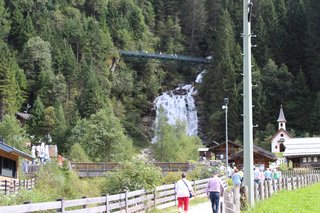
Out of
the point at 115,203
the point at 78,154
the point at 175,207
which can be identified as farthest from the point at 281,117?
the point at 115,203

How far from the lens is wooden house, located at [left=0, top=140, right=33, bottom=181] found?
121ft

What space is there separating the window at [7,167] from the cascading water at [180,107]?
55674 millimetres

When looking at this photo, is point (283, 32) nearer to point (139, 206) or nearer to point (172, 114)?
point (172, 114)

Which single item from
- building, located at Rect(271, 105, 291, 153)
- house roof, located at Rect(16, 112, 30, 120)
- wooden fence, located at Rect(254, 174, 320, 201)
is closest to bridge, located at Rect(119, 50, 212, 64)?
house roof, located at Rect(16, 112, 30, 120)

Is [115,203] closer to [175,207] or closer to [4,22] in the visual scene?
[175,207]

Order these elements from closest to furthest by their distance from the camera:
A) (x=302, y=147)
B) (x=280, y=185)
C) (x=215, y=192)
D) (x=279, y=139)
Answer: (x=215, y=192), (x=280, y=185), (x=302, y=147), (x=279, y=139)

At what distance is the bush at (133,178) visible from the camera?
23.8 metres

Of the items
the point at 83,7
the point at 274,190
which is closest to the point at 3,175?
the point at 274,190

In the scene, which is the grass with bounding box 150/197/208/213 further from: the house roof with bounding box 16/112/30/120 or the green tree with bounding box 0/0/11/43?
the green tree with bounding box 0/0/11/43

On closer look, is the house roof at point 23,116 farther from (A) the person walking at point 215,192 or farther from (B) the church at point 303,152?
(A) the person walking at point 215,192

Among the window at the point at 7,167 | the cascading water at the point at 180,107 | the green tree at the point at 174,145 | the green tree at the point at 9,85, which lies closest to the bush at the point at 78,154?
the green tree at the point at 174,145

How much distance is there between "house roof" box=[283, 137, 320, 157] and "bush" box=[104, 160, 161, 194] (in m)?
36.5

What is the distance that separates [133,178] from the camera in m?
24.2

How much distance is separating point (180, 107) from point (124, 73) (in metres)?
12.6
